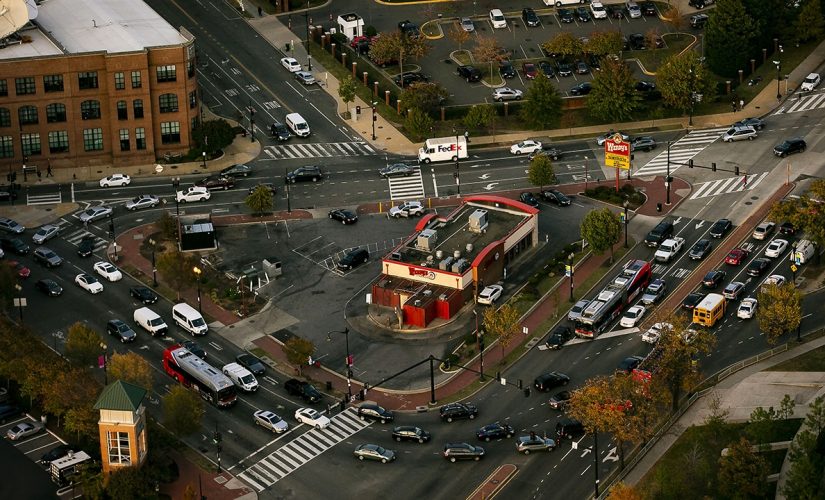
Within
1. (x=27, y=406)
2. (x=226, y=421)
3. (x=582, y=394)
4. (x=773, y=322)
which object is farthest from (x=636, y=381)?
(x=27, y=406)

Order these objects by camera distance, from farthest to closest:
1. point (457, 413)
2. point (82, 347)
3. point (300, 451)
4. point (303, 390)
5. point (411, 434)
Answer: point (82, 347) < point (303, 390) < point (457, 413) < point (300, 451) < point (411, 434)

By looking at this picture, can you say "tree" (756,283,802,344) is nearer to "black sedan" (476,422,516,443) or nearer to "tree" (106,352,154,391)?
"black sedan" (476,422,516,443)

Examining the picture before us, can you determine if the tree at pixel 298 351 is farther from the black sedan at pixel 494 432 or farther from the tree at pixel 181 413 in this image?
the black sedan at pixel 494 432

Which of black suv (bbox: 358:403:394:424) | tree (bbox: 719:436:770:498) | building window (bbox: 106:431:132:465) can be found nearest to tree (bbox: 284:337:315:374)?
black suv (bbox: 358:403:394:424)

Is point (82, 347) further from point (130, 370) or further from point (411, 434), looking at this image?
point (411, 434)

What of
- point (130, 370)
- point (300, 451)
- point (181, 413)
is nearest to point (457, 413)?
point (300, 451)

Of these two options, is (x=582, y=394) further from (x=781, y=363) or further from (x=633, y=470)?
(x=781, y=363)
